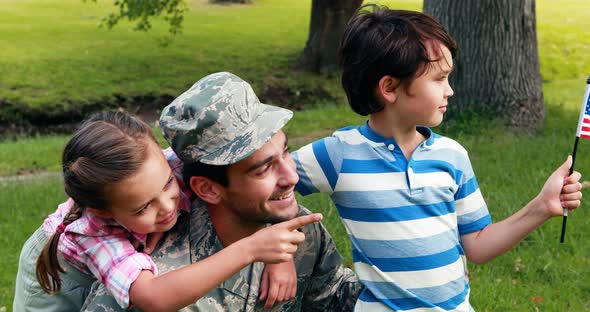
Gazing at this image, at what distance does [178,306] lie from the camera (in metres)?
2.42

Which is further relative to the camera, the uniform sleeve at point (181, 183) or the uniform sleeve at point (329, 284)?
the uniform sleeve at point (329, 284)

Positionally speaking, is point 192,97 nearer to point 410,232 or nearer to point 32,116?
point 410,232

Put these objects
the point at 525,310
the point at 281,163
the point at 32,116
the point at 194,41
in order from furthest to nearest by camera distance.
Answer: the point at 194,41 → the point at 32,116 → the point at 525,310 → the point at 281,163

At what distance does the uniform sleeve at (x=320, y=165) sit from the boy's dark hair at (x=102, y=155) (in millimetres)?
553

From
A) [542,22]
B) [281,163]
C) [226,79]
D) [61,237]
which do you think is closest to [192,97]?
[226,79]

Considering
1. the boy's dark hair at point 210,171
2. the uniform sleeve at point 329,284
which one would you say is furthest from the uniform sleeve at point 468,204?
the boy's dark hair at point 210,171

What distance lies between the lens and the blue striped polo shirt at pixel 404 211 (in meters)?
2.71

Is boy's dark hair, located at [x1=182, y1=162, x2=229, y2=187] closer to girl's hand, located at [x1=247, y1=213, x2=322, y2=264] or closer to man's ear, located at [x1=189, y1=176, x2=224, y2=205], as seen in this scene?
→ man's ear, located at [x1=189, y1=176, x2=224, y2=205]

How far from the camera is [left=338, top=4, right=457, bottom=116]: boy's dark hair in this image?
264cm

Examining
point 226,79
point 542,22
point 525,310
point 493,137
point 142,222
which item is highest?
point 226,79

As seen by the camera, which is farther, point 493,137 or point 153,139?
point 493,137

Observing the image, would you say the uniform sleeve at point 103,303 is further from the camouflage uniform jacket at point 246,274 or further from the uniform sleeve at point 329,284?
the uniform sleeve at point 329,284

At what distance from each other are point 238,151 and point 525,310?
2096mm

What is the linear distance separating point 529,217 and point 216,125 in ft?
3.62
